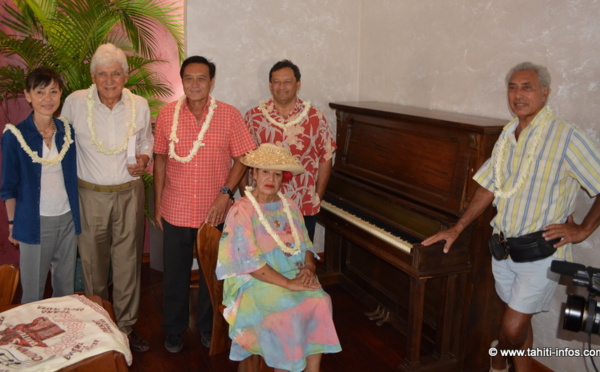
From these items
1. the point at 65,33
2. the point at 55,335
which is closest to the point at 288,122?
the point at 65,33

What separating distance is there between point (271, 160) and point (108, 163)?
1032 millimetres

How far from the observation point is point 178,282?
3.40m

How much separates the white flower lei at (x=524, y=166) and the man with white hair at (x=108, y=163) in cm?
206

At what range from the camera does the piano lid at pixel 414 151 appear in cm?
302

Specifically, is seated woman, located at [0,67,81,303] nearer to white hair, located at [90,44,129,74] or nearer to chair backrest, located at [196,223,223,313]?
white hair, located at [90,44,129,74]

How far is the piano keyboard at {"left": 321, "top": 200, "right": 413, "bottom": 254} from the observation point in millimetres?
3080

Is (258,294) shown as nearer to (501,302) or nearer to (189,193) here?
(189,193)

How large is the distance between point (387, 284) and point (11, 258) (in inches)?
129

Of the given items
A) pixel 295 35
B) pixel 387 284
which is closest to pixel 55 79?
pixel 295 35

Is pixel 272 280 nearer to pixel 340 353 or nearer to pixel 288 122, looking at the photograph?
pixel 340 353

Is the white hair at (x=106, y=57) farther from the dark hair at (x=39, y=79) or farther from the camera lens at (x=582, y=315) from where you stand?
the camera lens at (x=582, y=315)

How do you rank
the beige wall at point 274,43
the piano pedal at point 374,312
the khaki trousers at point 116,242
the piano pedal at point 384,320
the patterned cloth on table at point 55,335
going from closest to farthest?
the patterned cloth on table at point 55,335
the khaki trousers at point 116,242
the piano pedal at point 384,320
the piano pedal at point 374,312
the beige wall at point 274,43

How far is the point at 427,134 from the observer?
331 cm

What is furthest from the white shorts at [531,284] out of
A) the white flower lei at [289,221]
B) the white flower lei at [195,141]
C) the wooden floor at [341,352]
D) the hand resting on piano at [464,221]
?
the white flower lei at [195,141]
